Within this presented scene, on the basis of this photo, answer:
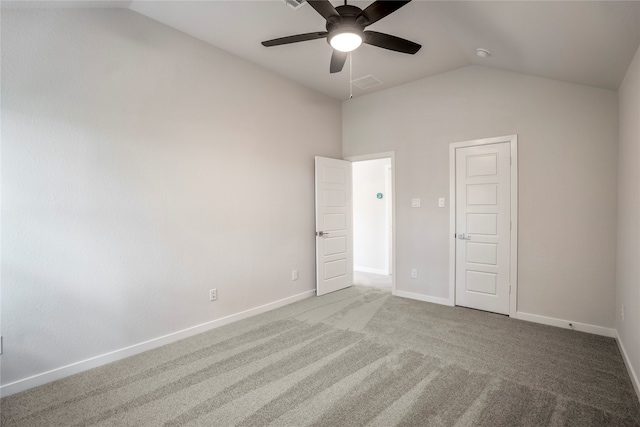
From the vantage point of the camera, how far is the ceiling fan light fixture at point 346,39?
2.13 metres

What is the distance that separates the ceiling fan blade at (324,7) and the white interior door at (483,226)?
267 centimetres

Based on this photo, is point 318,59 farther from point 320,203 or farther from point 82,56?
point 82,56

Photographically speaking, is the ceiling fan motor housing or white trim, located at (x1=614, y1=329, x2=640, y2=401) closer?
the ceiling fan motor housing

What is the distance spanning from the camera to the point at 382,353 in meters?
2.76

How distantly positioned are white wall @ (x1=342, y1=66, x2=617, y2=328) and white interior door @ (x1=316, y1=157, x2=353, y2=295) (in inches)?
34.1

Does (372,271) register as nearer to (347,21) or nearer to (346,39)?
(346,39)

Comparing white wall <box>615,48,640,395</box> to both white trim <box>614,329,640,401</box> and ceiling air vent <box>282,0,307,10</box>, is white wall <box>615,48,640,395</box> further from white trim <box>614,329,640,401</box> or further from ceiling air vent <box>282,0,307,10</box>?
ceiling air vent <box>282,0,307,10</box>

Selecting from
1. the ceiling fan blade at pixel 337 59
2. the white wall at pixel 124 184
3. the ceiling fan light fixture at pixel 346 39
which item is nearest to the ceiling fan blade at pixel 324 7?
the ceiling fan light fixture at pixel 346 39

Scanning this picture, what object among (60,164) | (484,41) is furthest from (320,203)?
(60,164)

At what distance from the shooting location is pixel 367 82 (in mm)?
4312

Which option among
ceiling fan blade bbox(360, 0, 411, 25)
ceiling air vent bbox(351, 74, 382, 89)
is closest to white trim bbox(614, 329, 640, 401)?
ceiling fan blade bbox(360, 0, 411, 25)

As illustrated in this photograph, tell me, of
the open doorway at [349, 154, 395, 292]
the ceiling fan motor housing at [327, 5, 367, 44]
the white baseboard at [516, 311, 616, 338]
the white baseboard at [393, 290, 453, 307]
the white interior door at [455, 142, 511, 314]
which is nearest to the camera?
the ceiling fan motor housing at [327, 5, 367, 44]

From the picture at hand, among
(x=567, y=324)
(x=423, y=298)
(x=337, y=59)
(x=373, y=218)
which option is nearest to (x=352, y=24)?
(x=337, y=59)

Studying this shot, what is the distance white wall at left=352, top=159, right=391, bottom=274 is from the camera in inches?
245
